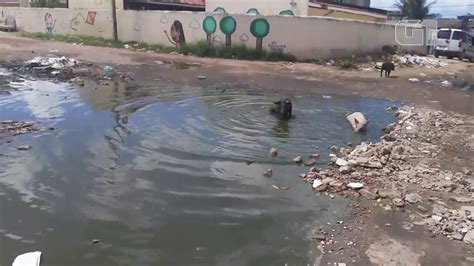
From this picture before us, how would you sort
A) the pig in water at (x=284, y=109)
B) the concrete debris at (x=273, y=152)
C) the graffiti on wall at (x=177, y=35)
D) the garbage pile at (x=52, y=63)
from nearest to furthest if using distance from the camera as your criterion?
1. the concrete debris at (x=273, y=152)
2. the pig in water at (x=284, y=109)
3. the garbage pile at (x=52, y=63)
4. the graffiti on wall at (x=177, y=35)

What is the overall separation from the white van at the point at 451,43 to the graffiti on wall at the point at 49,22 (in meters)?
23.2

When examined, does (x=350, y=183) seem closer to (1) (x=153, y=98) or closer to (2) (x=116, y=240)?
(2) (x=116, y=240)

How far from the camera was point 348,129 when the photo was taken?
30.2ft

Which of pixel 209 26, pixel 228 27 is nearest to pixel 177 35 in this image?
pixel 209 26

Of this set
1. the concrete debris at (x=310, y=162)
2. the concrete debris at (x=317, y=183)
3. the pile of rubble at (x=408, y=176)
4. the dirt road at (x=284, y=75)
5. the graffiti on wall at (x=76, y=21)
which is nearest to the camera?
the pile of rubble at (x=408, y=176)

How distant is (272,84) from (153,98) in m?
4.67

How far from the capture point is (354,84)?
15930mm

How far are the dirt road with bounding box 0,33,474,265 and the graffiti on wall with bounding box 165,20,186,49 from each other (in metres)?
1.45

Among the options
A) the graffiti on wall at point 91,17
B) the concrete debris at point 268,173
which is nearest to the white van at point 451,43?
the graffiti on wall at point 91,17

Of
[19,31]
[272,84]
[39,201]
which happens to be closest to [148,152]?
[39,201]

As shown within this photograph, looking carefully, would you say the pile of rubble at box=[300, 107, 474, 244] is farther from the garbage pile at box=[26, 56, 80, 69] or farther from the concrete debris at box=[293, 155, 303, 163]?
the garbage pile at box=[26, 56, 80, 69]

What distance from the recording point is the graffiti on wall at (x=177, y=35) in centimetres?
2223

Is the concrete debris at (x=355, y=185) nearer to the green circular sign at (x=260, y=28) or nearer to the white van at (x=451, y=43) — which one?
the green circular sign at (x=260, y=28)

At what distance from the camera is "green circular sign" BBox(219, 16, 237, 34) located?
819 inches
